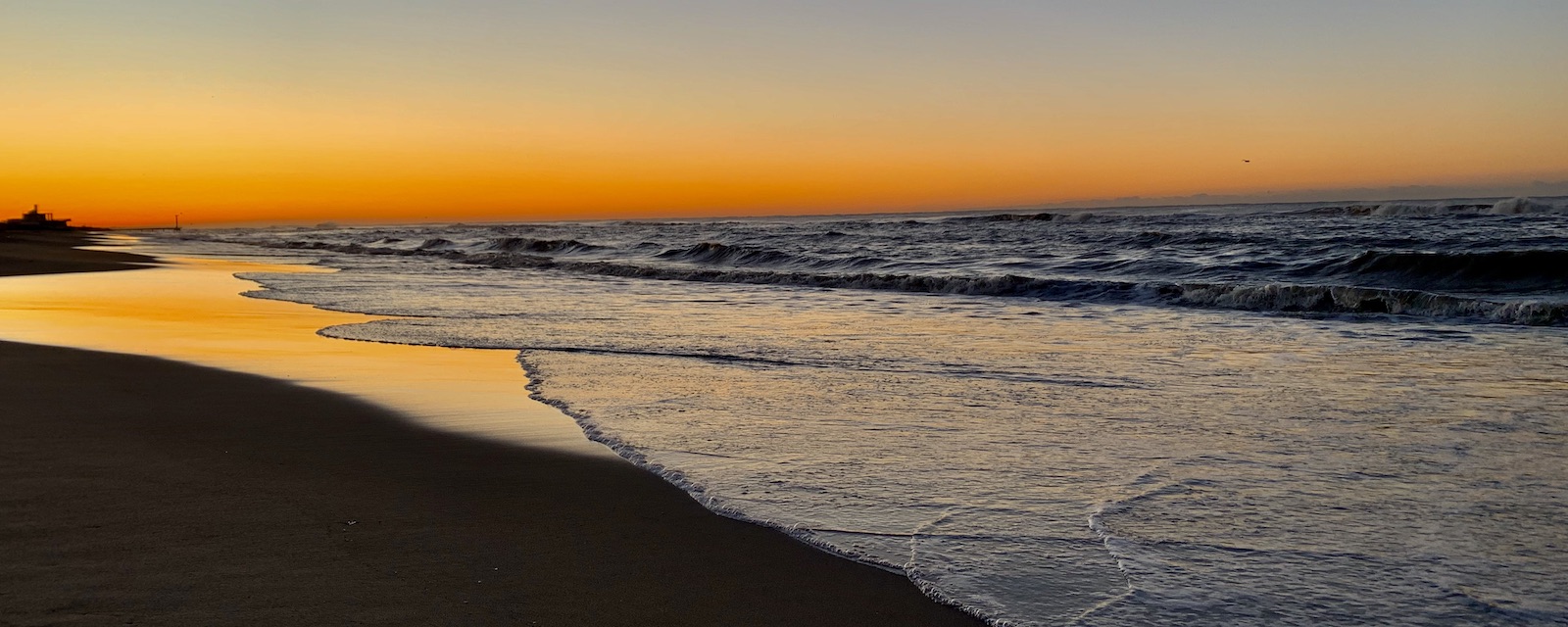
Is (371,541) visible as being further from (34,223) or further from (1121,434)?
(34,223)

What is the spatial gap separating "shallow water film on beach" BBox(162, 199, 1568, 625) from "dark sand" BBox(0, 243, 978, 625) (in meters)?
0.31

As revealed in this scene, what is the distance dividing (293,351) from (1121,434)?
20.9 ft

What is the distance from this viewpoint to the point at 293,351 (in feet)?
26.9

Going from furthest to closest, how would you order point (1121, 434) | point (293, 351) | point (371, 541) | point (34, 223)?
point (34, 223)
point (293, 351)
point (1121, 434)
point (371, 541)

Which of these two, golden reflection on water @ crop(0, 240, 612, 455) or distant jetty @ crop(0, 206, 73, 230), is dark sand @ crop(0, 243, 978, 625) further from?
distant jetty @ crop(0, 206, 73, 230)

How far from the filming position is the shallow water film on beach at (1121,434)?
2.91 meters

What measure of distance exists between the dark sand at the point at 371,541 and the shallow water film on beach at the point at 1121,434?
1.01ft

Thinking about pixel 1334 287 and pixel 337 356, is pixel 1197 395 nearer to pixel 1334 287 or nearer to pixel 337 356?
pixel 337 356

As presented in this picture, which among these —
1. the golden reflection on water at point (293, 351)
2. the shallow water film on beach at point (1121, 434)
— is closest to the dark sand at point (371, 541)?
the shallow water film on beach at point (1121, 434)

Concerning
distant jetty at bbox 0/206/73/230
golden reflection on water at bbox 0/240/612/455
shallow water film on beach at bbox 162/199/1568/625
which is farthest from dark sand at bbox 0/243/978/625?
distant jetty at bbox 0/206/73/230

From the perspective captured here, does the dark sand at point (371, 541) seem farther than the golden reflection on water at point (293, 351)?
No

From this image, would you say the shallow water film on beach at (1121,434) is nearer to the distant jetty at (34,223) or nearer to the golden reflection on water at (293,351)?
the golden reflection on water at (293,351)

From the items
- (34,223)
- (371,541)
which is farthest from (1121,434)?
(34,223)

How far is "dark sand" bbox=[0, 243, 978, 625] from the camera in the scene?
2635 millimetres
